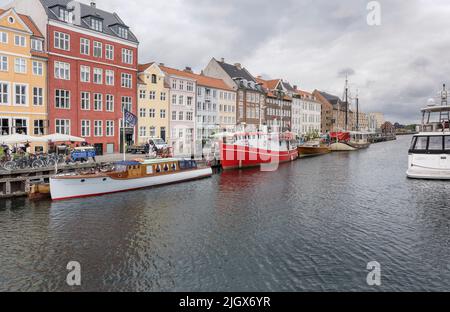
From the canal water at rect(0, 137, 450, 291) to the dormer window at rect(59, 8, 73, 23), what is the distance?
93.0 ft

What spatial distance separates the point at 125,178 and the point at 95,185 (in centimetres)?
265

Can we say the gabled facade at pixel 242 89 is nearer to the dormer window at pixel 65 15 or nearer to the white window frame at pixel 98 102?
the white window frame at pixel 98 102

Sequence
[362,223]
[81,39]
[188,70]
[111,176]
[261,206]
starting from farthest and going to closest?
[188,70] < [81,39] < [111,176] < [261,206] < [362,223]

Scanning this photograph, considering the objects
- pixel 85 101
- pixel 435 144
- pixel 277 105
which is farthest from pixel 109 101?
pixel 277 105

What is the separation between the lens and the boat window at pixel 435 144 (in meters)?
34.5

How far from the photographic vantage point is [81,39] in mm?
44938

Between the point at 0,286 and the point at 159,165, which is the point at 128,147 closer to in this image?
the point at 159,165

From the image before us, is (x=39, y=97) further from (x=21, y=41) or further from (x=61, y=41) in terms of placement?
(x=61, y=41)

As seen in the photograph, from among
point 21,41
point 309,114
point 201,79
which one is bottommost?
point 309,114

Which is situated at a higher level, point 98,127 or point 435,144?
point 98,127

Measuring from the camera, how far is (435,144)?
34625mm

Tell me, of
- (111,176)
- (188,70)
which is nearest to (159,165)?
(111,176)
